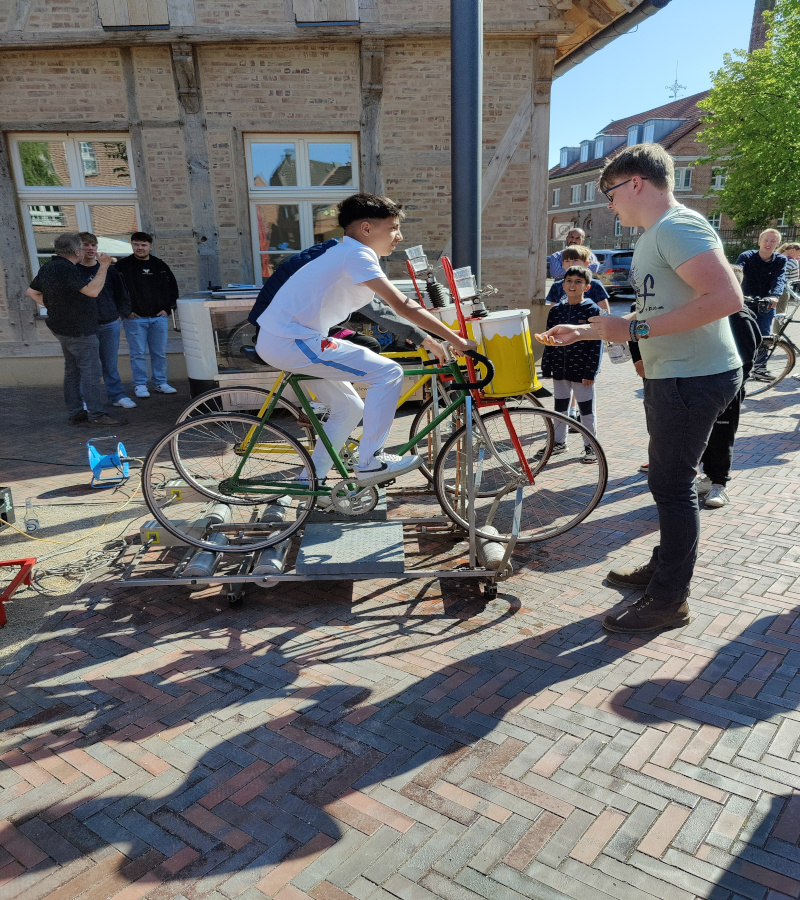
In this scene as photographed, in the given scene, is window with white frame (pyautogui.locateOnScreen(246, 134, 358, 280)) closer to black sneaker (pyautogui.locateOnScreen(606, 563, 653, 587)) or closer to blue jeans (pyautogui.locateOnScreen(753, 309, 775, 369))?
blue jeans (pyautogui.locateOnScreen(753, 309, 775, 369))

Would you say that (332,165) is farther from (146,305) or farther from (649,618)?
(649,618)

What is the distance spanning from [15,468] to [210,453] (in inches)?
126

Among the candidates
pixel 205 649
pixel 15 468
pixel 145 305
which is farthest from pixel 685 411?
pixel 145 305

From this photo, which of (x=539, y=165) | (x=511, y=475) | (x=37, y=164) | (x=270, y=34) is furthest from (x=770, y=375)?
(x=37, y=164)

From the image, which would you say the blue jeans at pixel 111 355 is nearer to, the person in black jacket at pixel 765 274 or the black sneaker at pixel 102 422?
the black sneaker at pixel 102 422

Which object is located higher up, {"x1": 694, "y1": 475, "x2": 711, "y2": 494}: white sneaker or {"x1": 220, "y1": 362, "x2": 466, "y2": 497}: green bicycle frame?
{"x1": 220, "y1": 362, "x2": 466, "y2": 497}: green bicycle frame

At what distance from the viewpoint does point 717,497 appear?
5.17m

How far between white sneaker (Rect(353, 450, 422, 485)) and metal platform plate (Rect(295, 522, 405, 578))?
36 centimetres

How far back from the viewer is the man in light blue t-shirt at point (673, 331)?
2.89 meters

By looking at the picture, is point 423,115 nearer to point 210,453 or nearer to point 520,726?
point 210,453

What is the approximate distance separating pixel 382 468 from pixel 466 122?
3797 mm

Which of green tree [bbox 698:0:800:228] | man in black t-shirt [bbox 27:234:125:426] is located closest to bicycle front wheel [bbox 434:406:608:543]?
man in black t-shirt [bbox 27:234:125:426]

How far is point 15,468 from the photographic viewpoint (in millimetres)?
6613

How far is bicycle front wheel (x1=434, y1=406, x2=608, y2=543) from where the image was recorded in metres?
4.22
